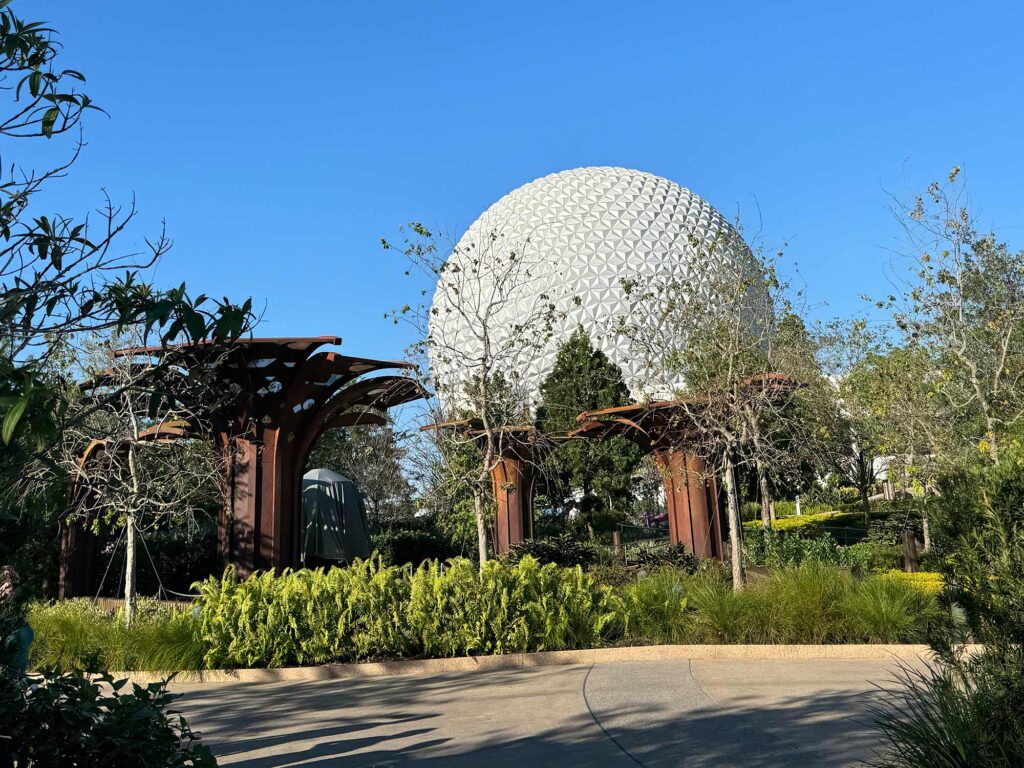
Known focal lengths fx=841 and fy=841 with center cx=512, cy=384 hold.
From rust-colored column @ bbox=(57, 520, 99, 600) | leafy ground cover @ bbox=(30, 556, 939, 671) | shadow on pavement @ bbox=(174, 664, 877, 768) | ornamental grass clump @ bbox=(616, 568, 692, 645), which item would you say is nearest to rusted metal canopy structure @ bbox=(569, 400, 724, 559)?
ornamental grass clump @ bbox=(616, 568, 692, 645)

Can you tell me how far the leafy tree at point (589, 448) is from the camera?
81.1 feet

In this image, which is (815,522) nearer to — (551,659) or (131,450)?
(551,659)

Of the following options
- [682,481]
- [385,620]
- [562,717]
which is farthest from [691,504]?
[562,717]

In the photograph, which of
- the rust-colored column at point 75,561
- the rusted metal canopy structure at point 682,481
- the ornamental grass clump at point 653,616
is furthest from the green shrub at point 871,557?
the rust-colored column at point 75,561

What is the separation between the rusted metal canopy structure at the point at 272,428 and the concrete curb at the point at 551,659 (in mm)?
5606

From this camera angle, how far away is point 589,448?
982 inches

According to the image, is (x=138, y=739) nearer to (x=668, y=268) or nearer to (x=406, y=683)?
(x=406, y=683)

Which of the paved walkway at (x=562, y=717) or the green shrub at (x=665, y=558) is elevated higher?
the green shrub at (x=665, y=558)

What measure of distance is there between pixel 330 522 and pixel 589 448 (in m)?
8.16

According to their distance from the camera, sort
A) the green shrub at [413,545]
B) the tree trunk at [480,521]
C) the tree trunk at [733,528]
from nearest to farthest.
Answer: the tree trunk at [480,521]
the tree trunk at [733,528]
the green shrub at [413,545]

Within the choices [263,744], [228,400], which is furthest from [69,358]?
[263,744]

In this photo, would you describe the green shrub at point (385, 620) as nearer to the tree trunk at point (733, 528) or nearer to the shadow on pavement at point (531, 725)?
the shadow on pavement at point (531, 725)

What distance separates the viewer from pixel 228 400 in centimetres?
1329

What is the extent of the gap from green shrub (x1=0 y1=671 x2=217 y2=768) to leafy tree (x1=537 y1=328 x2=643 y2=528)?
781 inches
